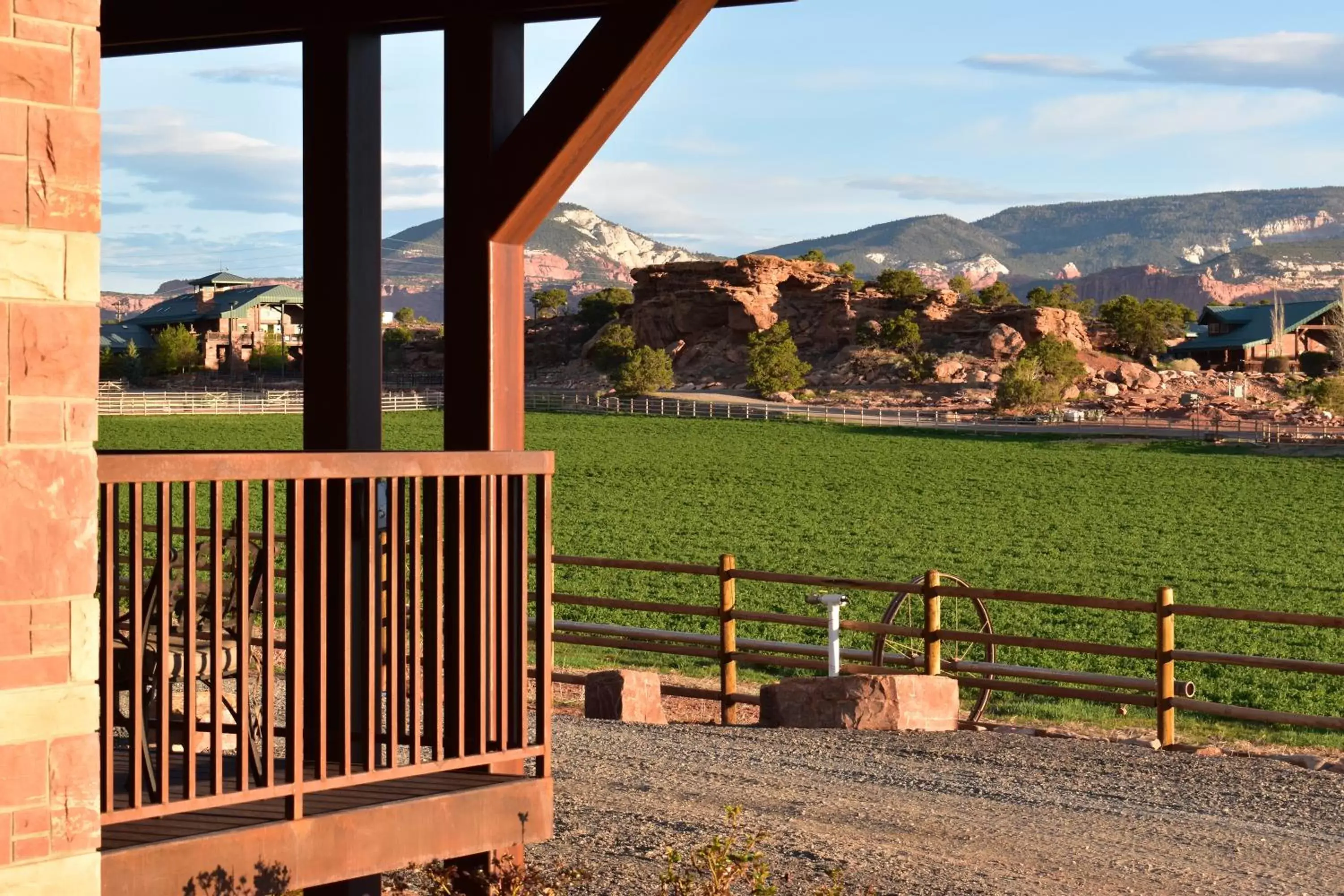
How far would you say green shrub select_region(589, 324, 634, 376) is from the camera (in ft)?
430

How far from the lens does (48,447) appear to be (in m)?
3.21

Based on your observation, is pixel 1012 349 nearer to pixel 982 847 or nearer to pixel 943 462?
pixel 943 462

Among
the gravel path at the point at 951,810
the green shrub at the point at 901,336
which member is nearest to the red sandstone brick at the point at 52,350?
the gravel path at the point at 951,810

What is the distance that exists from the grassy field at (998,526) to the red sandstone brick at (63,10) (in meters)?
10.2

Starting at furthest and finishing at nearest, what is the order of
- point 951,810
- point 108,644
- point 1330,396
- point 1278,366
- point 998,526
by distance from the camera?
point 1278,366 < point 1330,396 < point 998,526 < point 951,810 < point 108,644

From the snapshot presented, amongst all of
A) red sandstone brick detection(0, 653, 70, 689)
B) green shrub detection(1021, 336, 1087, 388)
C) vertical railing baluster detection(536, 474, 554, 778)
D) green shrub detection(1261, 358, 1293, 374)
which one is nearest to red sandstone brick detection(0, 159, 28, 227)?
red sandstone brick detection(0, 653, 70, 689)

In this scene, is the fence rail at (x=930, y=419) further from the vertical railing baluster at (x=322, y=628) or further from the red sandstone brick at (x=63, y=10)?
the red sandstone brick at (x=63, y=10)

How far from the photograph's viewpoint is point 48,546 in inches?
126

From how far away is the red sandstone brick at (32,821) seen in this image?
3.16 metres

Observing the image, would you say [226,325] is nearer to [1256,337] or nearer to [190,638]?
[1256,337]

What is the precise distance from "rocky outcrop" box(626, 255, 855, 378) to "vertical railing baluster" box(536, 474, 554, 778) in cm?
12460

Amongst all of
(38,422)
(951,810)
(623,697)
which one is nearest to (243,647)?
(38,422)

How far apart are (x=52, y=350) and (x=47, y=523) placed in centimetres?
35

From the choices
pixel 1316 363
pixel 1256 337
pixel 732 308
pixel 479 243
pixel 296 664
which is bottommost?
pixel 296 664
